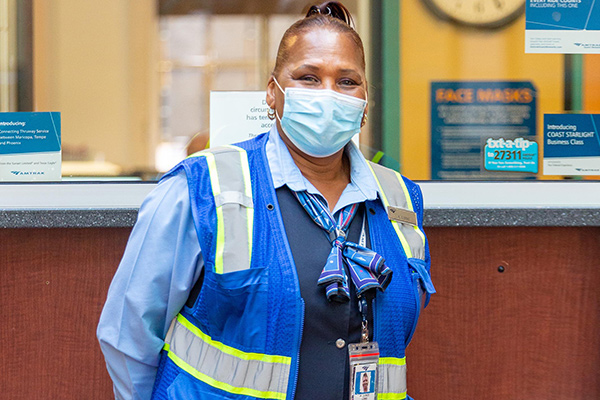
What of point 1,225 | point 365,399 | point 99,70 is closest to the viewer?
point 365,399

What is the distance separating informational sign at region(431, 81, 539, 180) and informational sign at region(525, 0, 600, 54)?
20 cm

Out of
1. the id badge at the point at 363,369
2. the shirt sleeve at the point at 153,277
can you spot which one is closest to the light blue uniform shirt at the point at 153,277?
the shirt sleeve at the point at 153,277

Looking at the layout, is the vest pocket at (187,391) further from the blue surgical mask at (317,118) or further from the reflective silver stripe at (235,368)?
the blue surgical mask at (317,118)

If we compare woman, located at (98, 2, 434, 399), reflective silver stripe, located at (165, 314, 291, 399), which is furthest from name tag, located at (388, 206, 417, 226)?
reflective silver stripe, located at (165, 314, 291, 399)

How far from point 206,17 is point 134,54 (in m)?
0.37

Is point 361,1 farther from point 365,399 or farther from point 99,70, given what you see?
point 365,399

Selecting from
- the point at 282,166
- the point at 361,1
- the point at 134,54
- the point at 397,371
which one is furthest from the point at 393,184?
the point at 134,54

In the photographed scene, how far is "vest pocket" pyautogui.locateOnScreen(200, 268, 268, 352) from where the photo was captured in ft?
4.93

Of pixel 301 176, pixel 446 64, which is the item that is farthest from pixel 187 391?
pixel 446 64

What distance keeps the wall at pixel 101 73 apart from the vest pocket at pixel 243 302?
1373 millimetres

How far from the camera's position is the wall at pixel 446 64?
281cm

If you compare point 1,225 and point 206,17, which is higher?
point 206,17

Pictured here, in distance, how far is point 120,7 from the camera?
2.82m

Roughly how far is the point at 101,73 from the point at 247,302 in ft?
5.61
